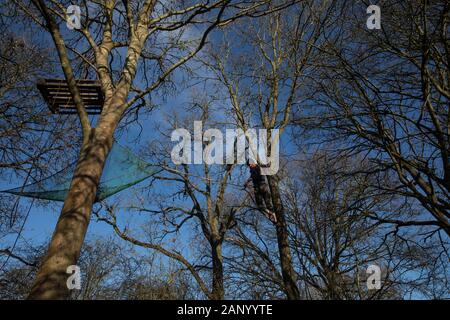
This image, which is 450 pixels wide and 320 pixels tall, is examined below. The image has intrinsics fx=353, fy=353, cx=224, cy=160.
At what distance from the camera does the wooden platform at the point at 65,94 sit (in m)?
4.94

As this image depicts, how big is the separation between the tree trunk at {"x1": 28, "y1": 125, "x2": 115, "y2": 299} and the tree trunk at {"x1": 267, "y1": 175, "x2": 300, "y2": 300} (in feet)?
12.3

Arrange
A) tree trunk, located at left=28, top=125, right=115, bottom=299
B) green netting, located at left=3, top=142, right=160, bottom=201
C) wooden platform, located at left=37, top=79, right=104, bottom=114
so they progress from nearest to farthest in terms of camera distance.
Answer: tree trunk, located at left=28, top=125, right=115, bottom=299, wooden platform, located at left=37, top=79, right=104, bottom=114, green netting, located at left=3, top=142, right=160, bottom=201

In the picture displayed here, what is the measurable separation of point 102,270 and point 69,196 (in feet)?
68.9

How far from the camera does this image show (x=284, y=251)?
20.3 feet

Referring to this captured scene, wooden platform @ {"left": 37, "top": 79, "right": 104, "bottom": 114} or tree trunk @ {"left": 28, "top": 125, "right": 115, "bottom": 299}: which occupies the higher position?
wooden platform @ {"left": 37, "top": 79, "right": 104, "bottom": 114}

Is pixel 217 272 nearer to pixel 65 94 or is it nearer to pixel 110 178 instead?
→ pixel 110 178

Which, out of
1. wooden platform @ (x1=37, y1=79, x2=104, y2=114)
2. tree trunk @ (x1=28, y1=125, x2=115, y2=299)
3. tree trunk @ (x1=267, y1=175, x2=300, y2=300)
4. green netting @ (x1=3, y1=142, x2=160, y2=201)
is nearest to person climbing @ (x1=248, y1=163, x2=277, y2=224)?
tree trunk @ (x1=267, y1=175, x2=300, y2=300)

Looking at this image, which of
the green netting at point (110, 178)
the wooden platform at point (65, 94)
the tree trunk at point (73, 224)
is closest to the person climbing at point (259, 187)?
the green netting at point (110, 178)

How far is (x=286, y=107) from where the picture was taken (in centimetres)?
755

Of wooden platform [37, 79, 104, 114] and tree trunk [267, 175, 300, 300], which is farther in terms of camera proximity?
tree trunk [267, 175, 300, 300]

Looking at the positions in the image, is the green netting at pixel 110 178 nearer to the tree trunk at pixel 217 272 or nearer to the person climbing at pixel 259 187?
the person climbing at pixel 259 187

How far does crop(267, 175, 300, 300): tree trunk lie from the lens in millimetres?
5745

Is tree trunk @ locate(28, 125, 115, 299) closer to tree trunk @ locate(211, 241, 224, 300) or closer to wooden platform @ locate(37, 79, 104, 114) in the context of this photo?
wooden platform @ locate(37, 79, 104, 114)

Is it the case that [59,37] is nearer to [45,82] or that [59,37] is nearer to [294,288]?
[45,82]
